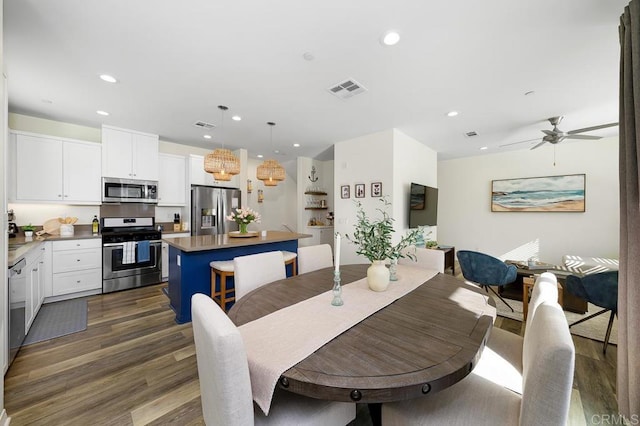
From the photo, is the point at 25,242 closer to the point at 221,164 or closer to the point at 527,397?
the point at 221,164

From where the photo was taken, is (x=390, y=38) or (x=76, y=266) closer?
(x=390, y=38)

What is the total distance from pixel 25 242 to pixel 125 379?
8.27 feet

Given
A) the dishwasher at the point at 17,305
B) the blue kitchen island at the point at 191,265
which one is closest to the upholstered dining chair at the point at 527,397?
the blue kitchen island at the point at 191,265

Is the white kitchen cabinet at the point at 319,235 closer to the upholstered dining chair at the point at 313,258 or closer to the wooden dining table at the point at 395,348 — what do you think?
the upholstered dining chair at the point at 313,258

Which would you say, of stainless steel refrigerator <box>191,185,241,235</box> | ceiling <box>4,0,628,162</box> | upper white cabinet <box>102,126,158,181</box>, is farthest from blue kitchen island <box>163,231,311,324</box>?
upper white cabinet <box>102,126,158,181</box>

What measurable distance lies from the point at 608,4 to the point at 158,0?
3007mm

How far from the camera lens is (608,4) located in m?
1.64

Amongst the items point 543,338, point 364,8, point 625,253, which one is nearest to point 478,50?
point 364,8

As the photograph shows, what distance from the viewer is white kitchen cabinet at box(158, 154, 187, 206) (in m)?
4.51

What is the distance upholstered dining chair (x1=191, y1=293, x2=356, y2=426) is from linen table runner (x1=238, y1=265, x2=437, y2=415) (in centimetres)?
7

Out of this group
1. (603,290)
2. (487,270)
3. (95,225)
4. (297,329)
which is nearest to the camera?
(297,329)

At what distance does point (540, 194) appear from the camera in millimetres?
5043

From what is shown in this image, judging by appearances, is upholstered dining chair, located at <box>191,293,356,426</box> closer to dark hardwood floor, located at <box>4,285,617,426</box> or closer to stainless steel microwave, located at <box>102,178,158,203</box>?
dark hardwood floor, located at <box>4,285,617,426</box>

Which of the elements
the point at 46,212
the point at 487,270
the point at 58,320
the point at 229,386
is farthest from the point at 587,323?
the point at 46,212
